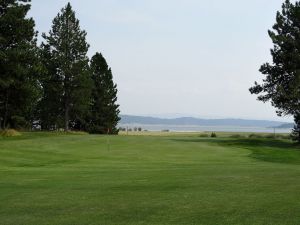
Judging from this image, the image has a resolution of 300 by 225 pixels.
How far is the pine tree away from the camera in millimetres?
70188

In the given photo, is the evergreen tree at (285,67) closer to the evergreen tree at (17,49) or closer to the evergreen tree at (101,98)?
the evergreen tree at (17,49)

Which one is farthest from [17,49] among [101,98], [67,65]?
[101,98]

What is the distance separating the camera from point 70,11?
7162 centimetres

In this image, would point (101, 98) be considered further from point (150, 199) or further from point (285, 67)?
point (150, 199)

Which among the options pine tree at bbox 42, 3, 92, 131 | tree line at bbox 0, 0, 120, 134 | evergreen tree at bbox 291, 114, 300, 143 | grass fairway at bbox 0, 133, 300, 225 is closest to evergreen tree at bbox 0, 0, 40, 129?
tree line at bbox 0, 0, 120, 134

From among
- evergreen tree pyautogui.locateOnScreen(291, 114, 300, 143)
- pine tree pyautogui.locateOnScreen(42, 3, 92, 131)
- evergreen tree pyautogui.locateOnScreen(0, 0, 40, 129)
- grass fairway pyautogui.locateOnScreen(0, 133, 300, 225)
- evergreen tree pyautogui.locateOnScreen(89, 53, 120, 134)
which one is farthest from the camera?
evergreen tree pyautogui.locateOnScreen(89, 53, 120, 134)

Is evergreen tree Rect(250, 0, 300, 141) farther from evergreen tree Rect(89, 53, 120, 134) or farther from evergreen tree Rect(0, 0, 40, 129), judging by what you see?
evergreen tree Rect(89, 53, 120, 134)

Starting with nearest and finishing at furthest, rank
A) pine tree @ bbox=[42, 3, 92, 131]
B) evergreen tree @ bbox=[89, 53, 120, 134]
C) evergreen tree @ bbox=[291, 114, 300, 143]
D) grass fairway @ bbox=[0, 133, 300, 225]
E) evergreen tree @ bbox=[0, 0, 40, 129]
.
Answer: grass fairway @ bbox=[0, 133, 300, 225] → evergreen tree @ bbox=[0, 0, 40, 129] → evergreen tree @ bbox=[291, 114, 300, 143] → pine tree @ bbox=[42, 3, 92, 131] → evergreen tree @ bbox=[89, 53, 120, 134]

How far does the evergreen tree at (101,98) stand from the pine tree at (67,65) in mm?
8852

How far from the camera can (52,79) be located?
7069cm

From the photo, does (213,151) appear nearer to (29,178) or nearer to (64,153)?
(64,153)

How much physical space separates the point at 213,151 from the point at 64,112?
4442 centimetres

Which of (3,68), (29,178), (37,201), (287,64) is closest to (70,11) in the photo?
(3,68)

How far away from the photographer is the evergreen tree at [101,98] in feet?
267
